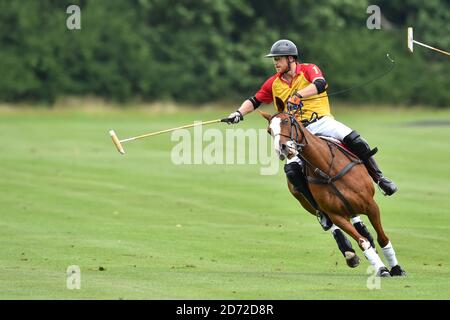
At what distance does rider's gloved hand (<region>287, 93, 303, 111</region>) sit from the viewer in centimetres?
1534

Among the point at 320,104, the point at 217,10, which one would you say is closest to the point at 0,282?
the point at 320,104

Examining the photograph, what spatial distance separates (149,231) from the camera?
68.4ft

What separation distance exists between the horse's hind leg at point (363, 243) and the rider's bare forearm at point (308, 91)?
1.60 m

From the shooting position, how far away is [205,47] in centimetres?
7438

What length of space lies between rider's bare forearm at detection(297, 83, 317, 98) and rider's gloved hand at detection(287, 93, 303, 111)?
48 mm

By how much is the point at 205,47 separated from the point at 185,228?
53673 millimetres

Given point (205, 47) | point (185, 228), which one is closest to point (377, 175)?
point (185, 228)

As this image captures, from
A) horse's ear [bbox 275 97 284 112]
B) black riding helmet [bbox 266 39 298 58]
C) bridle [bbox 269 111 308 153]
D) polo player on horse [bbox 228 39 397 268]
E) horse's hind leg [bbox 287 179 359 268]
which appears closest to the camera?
bridle [bbox 269 111 308 153]

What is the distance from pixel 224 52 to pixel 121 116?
1406 cm

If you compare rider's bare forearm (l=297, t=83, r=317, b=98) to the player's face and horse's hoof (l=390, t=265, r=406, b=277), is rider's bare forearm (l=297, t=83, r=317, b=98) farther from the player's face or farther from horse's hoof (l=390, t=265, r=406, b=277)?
horse's hoof (l=390, t=265, r=406, b=277)

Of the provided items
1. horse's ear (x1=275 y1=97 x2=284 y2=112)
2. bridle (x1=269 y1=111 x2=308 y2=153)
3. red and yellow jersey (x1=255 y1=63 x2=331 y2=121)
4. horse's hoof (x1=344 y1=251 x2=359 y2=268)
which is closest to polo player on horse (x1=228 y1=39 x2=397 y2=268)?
red and yellow jersey (x1=255 y1=63 x2=331 y2=121)

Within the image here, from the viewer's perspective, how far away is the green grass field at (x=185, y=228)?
1408 centimetres

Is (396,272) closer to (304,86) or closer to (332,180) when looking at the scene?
(332,180)

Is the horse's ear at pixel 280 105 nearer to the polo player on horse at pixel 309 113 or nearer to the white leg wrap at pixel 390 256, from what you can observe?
the polo player on horse at pixel 309 113
